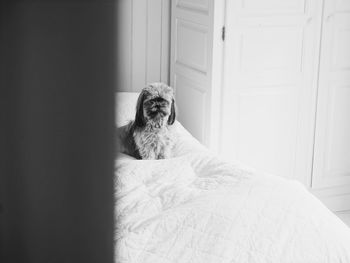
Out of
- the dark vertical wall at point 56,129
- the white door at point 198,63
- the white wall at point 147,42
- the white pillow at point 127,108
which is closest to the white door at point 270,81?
the white door at point 198,63

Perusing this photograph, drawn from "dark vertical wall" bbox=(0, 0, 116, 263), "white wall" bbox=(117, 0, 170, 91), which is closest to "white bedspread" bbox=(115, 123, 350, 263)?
"dark vertical wall" bbox=(0, 0, 116, 263)

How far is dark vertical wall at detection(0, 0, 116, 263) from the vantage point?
0.09m

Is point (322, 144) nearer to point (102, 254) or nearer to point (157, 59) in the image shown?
point (157, 59)

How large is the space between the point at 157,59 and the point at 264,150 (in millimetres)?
855

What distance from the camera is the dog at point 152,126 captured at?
215cm

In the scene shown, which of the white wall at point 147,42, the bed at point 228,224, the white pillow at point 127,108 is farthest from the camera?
the white wall at point 147,42

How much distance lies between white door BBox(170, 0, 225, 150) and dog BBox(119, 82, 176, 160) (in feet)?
2.06

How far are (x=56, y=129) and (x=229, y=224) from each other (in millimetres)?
1315

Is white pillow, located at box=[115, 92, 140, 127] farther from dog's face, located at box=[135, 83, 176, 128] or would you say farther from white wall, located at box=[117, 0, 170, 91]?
white wall, located at box=[117, 0, 170, 91]

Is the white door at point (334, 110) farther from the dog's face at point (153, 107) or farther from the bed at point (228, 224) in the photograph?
the bed at point (228, 224)

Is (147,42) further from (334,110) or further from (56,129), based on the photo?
(56,129)

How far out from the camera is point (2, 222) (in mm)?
101

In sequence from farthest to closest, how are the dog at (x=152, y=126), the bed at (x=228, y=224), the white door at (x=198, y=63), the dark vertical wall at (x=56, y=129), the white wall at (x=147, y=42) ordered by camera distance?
the white wall at (x=147, y=42)
the white door at (x=198, y=63)
the dog at (x=152, y=126)
the bed at (x=228, y=224)
the dark vertical wall at (x=56, y=129)

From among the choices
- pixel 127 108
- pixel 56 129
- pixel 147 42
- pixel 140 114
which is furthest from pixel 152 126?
pixel 56 129
